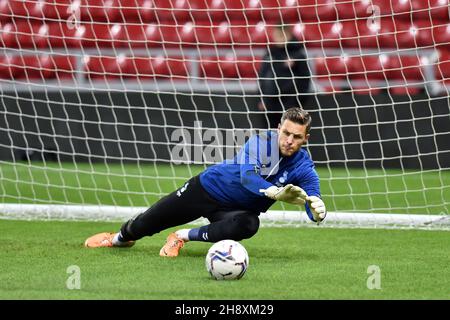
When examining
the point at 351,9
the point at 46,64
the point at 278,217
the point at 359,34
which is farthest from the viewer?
the point at 46,64

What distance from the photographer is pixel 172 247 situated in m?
6.64

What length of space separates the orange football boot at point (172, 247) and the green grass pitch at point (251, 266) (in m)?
0.07

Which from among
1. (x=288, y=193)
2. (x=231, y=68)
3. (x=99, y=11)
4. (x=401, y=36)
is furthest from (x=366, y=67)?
(x=288, y=193)

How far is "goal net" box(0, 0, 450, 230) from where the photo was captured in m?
10.5

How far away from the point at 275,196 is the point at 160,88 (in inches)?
281

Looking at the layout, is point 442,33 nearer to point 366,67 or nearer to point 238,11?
point 366,67

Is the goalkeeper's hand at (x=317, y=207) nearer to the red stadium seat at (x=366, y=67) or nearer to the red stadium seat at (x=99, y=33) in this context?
the red stadium seat at (x=366, y=67)

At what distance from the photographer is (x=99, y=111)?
1223cm

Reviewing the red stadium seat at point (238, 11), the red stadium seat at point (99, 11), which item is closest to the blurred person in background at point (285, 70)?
the red stadium seat at point (238, 11)

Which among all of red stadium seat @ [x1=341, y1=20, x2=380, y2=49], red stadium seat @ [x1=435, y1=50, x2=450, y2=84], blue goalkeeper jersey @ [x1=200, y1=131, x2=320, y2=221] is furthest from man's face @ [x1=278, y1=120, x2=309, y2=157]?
red stadium seat @ [x1=341, y1=20, x2=380, y2=49]

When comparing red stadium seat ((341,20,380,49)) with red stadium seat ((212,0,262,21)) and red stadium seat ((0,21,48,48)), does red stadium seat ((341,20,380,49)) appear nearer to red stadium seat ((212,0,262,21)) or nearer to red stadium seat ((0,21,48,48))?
red stadium seat ((212,0,262,21))

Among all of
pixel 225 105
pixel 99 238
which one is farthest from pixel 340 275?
pixel 225 105

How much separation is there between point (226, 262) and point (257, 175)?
819mm
